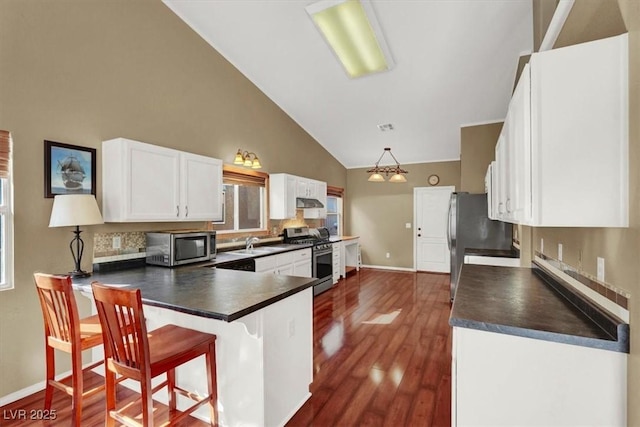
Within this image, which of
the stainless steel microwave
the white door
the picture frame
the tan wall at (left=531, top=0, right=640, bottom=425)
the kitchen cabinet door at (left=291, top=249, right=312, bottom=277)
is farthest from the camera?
the white door

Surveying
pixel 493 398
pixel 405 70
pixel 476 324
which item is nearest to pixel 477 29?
pixel 405 70

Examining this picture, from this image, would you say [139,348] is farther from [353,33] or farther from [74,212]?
[353,33]

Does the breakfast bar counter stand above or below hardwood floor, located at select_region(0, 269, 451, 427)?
above

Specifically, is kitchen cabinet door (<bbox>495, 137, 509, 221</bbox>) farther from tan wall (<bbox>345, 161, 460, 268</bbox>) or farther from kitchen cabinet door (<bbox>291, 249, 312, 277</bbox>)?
tan wall (<bbox>345, 161, 460, 268</bbox>)

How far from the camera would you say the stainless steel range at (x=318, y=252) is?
5207mm

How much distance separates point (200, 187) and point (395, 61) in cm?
270

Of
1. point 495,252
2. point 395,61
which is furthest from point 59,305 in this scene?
point 495,252

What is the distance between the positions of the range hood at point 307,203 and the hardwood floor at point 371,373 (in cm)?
169

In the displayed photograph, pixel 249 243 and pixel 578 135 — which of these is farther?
pixel 249 243

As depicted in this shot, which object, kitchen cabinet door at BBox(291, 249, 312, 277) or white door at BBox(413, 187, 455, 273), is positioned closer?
kitchen cabinet door at BBox(291, 249, 312, 277)

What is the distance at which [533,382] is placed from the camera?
1300 mm

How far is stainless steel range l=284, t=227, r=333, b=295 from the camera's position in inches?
205

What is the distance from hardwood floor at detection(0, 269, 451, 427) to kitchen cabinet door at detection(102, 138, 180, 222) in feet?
4.66

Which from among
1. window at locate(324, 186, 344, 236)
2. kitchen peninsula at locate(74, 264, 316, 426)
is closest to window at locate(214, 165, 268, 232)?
kitchen peninsula at locate(74, 264, 316, 426)
